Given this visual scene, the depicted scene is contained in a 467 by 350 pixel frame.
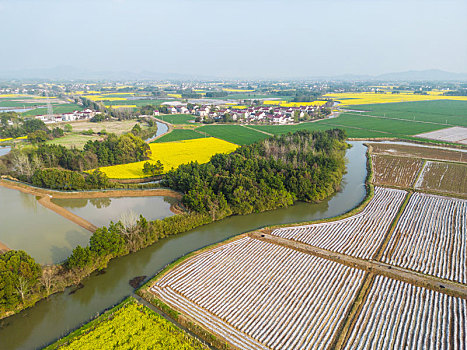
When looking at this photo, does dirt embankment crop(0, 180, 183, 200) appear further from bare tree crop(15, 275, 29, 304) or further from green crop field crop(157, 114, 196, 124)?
green crop field crop(157, 114, 196, 124)

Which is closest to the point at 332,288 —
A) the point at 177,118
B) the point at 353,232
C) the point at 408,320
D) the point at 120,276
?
the point at 408,320

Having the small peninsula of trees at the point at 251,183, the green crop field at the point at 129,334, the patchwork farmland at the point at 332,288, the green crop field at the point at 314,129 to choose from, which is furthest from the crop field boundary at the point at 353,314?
the green crop field at the point at 314,129

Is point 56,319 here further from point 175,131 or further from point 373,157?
point 175,131

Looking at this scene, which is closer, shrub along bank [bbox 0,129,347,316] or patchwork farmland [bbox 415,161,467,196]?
shrub along bank [bbox 0,129,347,316]

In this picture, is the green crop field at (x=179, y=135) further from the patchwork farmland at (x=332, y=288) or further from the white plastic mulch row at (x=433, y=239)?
the white plastic mulch row at (x=433, y=239)

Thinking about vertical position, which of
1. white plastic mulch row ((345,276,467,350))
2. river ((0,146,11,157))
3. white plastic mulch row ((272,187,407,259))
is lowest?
white plastic mulch row ((345,276,467,350))

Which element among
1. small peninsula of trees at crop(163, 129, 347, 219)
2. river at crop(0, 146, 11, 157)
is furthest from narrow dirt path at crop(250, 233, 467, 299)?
river at crop(0, 146, 11, 157)

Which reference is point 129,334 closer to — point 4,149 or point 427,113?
point 4,149
